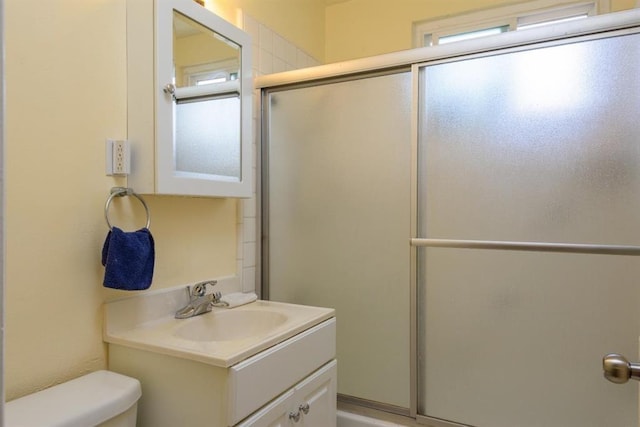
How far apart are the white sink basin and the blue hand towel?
0.14 metres

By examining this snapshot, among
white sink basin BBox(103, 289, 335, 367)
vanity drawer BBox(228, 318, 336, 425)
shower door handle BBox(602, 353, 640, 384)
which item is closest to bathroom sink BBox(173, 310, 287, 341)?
white sink basin BBox(103, 289, 335, 367)

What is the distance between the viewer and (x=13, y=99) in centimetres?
101

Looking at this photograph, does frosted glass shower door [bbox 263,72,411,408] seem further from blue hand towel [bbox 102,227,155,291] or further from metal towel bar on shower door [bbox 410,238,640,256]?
blue hand towel [bbox 102,227,155,291]

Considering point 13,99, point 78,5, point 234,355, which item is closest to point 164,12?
point 78,5

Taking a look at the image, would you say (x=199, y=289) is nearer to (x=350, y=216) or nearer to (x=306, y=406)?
(x=306, y=406)

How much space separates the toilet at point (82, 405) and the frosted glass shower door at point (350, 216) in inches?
39.2

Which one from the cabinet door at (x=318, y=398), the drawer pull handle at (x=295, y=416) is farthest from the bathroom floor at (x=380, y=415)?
the drawer pull handle at (x=295, y=416)

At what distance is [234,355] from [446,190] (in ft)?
3.48

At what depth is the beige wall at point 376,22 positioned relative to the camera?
248 cm

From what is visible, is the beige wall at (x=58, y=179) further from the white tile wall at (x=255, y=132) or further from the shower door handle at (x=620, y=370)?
the shower door handle at (x=620, y=370)

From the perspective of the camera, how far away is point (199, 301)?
150cm

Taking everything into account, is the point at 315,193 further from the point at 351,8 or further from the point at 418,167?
the point at 351,8

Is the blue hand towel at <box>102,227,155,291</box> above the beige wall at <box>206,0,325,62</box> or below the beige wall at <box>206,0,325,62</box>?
below

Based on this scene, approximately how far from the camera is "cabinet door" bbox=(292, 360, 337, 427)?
52.0 inches
